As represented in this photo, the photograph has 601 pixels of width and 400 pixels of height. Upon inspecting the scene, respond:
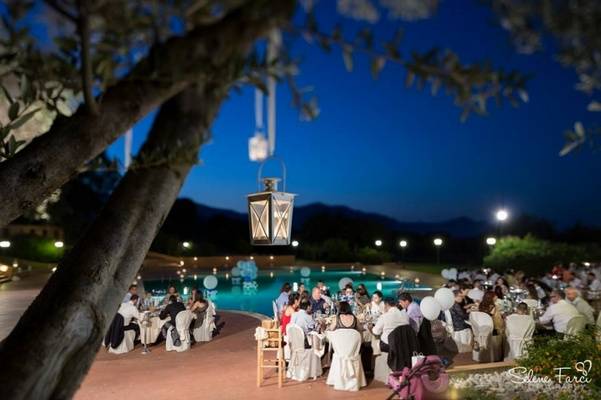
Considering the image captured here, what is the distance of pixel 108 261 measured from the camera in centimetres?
209

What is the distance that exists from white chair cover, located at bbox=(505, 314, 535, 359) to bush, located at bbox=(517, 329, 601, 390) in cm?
215

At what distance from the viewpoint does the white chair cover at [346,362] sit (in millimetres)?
7793

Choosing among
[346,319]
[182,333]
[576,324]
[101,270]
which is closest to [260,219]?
[346,319]

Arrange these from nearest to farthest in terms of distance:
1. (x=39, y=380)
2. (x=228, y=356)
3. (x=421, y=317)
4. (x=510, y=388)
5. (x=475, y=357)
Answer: (x=39, y=380) < (x=510, y=388) < (x=421, y=317) < (x=475, y=357) < (x=228, y=356)

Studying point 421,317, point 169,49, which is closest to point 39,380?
point 169,49

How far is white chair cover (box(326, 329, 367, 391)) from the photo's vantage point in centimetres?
779

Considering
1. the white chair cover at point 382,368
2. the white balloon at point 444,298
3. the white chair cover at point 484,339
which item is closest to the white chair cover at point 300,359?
the white chair cover at point 382,368

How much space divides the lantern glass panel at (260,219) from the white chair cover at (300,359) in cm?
222

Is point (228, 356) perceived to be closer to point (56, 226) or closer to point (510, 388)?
point (510, 388)

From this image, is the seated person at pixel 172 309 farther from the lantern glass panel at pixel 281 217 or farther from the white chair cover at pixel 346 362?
the lantern glass panel at pixel 281 217

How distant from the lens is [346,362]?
7.84 metres

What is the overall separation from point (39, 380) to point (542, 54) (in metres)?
2.75

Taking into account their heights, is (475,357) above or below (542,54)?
below

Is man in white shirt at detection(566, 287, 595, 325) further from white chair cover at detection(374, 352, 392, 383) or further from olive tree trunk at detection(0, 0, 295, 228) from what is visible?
olive tree trunk at detection(0, 0, 295, 228)
